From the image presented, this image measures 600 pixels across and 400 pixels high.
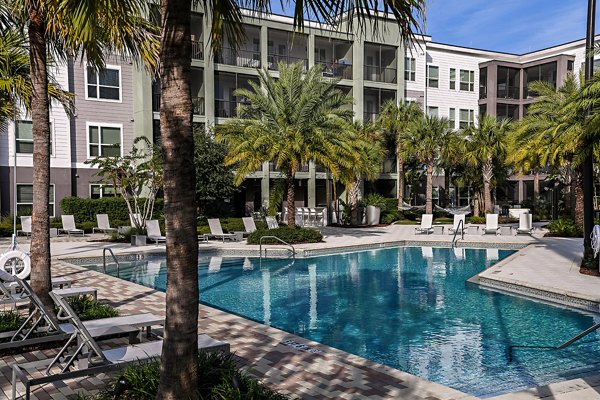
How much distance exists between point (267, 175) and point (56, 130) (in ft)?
37.9

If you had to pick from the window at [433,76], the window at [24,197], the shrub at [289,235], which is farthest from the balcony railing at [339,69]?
the window at [24,197]

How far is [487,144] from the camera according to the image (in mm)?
32188

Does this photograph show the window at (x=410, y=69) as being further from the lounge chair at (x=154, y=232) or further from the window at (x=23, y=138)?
the window at (x=23, y=138)

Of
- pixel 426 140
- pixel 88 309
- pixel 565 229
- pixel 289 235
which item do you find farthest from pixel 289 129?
pixel 426 140

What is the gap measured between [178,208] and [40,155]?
4.62 m

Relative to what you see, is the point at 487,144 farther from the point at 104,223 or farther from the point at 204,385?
the point at 204,385

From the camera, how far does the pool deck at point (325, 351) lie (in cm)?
543

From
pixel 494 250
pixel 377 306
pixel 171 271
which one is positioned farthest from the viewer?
pixel 494 250

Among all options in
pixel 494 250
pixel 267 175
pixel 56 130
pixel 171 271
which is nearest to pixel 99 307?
pixel 171 271

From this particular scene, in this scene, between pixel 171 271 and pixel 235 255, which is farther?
pixel 235 255

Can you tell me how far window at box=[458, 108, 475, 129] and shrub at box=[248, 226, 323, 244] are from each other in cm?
2462

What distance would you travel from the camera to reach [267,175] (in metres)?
32.1

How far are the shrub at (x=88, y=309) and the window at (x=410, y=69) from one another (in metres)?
33.8

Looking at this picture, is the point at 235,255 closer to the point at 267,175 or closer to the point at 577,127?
the point at 577,127
